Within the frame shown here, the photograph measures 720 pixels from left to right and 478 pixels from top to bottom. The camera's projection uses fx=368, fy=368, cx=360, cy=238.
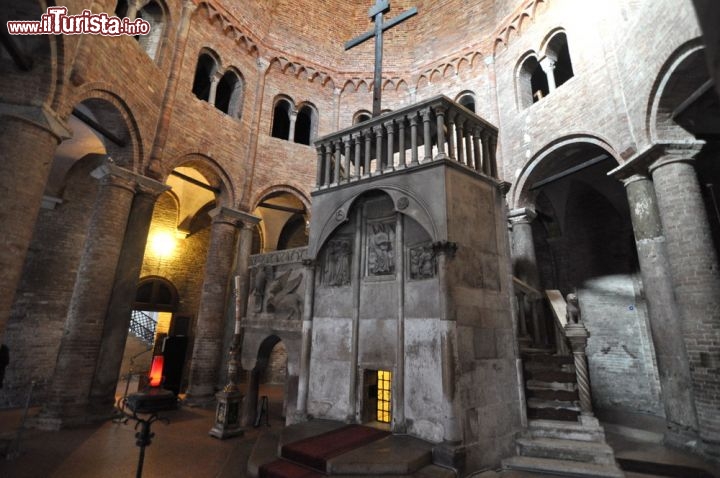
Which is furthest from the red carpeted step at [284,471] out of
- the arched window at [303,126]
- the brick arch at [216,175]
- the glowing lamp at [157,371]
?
the arched window at [303,126]

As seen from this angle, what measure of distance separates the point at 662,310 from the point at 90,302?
1148 centimetres

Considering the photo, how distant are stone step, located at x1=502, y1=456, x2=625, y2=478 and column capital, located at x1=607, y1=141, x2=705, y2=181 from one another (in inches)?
214

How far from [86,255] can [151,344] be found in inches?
390

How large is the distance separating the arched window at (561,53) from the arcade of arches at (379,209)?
6cm

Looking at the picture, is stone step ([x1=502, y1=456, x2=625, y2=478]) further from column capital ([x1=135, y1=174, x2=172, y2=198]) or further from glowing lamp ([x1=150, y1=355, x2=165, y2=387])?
column capital ([x1=135, y1=174, x2=172, y2=198])

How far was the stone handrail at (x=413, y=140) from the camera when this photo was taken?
5.44m

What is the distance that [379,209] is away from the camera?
5.86m

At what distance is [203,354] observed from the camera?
1032 cm

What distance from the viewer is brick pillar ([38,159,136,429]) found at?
7.55 meters

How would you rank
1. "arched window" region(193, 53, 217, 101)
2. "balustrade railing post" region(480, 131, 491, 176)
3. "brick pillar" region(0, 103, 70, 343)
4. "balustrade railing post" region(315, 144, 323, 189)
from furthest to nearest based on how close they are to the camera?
"arched window" region(193, 53, 217, 101) < "balustrade railing post" region(315, 144, 323, 189) < "balustrade railing post" region(480, 131, 491, 176) < "brick pillar" region(0, 103, 70, 343)

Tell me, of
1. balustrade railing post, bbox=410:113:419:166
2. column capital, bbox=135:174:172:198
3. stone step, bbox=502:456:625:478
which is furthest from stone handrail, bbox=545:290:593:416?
column capital, bbox=135:174:172:198

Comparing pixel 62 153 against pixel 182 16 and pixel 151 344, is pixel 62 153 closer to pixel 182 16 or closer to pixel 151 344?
pixel 182 16

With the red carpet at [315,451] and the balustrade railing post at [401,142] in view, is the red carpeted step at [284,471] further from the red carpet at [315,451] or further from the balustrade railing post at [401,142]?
the balustrade railing post at [401,142]

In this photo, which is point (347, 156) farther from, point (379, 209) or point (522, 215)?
point (522, 215)
